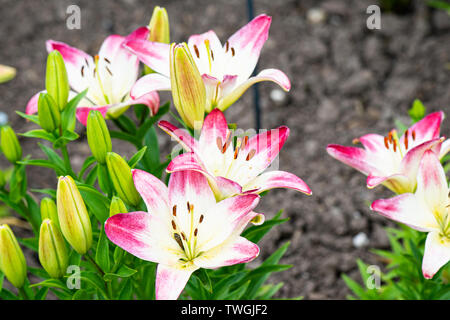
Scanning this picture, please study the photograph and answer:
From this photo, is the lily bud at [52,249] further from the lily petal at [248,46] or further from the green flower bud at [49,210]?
the lily petal at [248,46]

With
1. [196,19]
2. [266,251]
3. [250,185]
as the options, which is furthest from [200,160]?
[196,19]

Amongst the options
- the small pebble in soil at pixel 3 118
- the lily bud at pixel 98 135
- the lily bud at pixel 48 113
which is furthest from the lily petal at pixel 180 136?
the small pebble in soil at pixel 3 118

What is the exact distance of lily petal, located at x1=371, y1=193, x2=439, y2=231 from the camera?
907 mm

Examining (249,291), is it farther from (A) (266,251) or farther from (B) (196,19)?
(B) (196,19)

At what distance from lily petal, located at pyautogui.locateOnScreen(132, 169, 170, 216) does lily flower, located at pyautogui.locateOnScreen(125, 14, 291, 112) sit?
0.51 ft

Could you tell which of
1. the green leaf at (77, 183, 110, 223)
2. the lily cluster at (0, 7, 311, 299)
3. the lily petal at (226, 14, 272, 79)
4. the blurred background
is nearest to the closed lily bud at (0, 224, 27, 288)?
the lily cluster at (0, 7, 311, 299)

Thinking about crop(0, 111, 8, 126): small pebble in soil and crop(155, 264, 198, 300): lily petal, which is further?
crop(0, 111, 8, 126): small pebble in soil

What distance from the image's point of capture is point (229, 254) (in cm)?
84

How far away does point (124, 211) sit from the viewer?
0.85 meters

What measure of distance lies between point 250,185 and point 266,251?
97 cm

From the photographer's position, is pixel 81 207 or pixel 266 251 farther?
pixel 266 251

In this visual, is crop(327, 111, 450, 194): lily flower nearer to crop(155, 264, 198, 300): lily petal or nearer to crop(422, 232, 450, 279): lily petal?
crop(422, 232, 450, 279): lily petal

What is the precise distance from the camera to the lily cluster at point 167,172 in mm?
831
